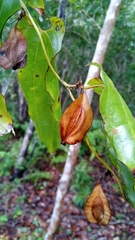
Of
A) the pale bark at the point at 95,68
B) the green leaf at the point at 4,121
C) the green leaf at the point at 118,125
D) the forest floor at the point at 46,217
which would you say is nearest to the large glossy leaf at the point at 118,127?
the green leaf at the point at 118,125

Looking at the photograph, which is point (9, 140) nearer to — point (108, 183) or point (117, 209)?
point (108, 183)

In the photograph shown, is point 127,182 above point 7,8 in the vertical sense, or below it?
below

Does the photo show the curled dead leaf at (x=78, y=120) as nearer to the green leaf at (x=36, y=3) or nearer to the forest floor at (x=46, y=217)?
the green leaf at (x=36, y=3)

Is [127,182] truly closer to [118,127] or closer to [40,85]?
[118,127]

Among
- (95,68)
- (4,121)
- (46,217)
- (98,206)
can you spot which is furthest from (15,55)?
(46,217)

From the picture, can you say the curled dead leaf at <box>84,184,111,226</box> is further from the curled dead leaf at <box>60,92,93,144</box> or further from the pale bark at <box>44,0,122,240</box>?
the pale bark at <box>44,0,122,240</box>

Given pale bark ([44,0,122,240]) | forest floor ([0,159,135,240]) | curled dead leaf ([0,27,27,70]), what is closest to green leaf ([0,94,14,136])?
curled dead leaf ([0,27,27,70])
